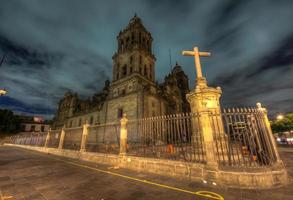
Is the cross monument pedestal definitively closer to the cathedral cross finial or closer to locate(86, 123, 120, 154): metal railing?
the cathedral cross finial

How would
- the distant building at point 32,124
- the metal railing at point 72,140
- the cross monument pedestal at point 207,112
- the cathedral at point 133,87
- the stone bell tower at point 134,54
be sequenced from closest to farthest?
the cross monument pedestal at point 207,112
the metal railing at point 72,140
the cathedral at point 133,87
the stone bell tower at point 134,54
the distant building at point 32,124

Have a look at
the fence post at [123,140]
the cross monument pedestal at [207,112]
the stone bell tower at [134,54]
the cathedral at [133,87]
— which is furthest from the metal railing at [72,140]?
the stone bell tower at [134,54]

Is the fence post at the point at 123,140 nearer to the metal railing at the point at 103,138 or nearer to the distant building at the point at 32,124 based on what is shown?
the metal railing at the point at 103,138

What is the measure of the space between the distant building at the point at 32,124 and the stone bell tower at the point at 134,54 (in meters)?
49.2

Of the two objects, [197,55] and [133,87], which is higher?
[133,87]

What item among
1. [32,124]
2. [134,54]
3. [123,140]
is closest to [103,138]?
[134,54]

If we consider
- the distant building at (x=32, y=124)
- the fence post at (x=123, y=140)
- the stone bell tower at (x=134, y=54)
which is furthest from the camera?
the distant building at (x=32, y=124)

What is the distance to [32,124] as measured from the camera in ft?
179

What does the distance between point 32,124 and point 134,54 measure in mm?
56539

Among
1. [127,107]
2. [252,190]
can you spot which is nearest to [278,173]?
[252,190]

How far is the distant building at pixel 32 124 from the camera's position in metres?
51.5

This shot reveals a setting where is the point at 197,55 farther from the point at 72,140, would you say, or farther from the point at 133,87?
the point at 72,140

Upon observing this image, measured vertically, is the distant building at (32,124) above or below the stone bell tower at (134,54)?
below

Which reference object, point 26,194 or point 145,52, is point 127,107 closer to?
point 145,52
